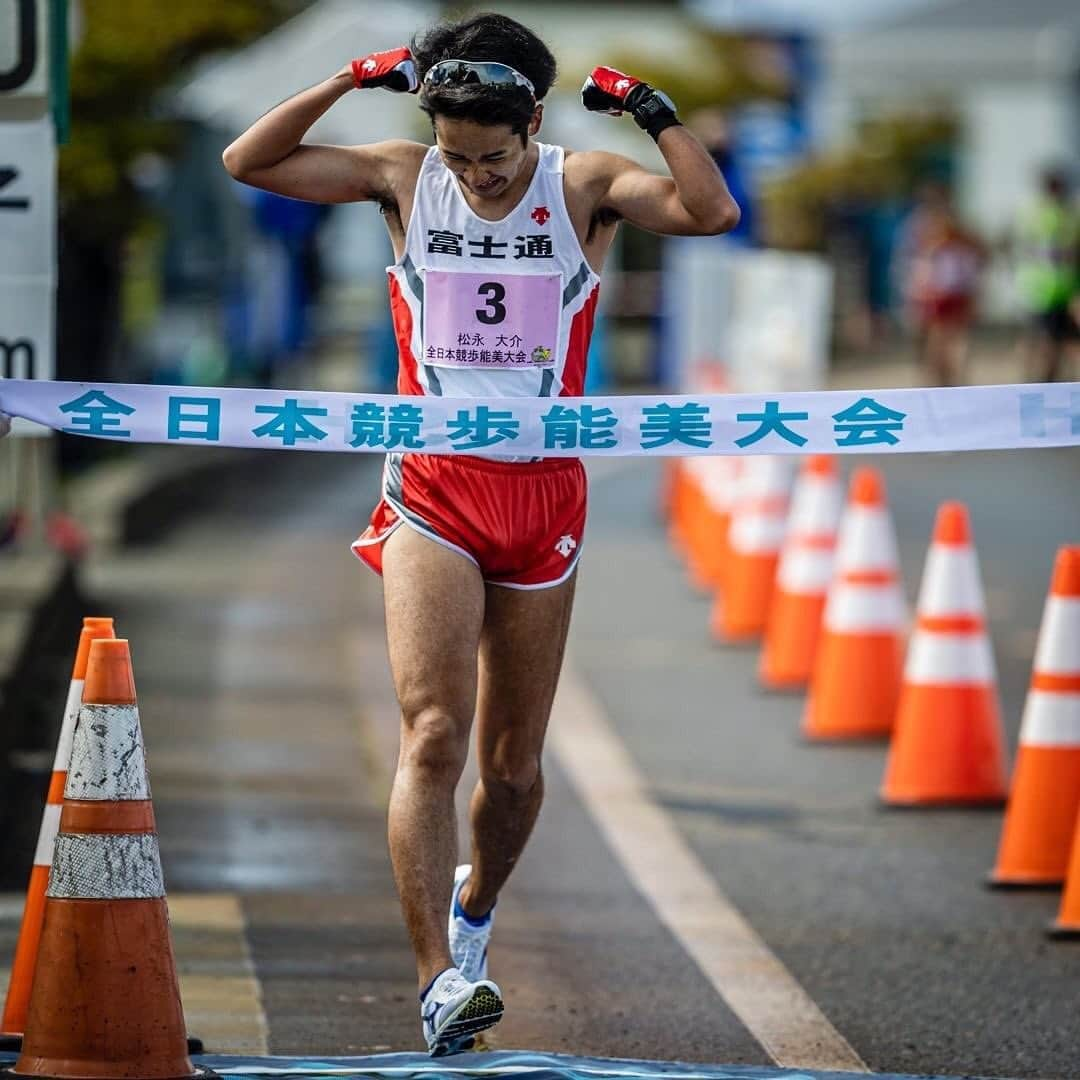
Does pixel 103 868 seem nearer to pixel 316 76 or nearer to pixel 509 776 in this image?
pixel 509 776

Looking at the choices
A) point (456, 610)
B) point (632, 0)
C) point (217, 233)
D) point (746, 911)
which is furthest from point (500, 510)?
point (632, 0)

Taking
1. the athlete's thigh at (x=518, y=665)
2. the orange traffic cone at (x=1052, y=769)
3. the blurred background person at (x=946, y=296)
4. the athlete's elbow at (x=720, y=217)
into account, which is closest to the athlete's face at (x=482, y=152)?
the athlete's elbow at (x=720, y=217)

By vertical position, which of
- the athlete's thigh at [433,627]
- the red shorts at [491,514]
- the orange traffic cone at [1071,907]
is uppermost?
the red shorts at [491,514]

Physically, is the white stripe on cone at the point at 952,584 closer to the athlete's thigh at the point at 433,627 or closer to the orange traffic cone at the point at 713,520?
the athlete's thigh at the point at 433,627

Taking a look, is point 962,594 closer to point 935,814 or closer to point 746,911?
point 935,814

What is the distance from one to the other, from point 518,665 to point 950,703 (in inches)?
135

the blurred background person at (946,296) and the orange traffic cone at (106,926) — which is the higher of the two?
the orange traffic cone at (106,926)

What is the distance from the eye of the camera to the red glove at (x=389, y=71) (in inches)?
213

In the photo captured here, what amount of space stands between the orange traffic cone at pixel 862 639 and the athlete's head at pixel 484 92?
4739mm

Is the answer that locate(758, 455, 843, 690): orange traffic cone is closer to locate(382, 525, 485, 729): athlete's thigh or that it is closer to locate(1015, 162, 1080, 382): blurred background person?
locate(382, 525, 485, 729): athlete's thigh

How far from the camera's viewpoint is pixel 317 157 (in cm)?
555

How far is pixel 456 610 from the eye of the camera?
5.34 metres

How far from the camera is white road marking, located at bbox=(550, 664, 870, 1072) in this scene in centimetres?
589

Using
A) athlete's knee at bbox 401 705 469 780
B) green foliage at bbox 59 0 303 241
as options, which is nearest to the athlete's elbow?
athlete's knee at bbox 401 705 469 780
